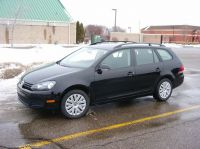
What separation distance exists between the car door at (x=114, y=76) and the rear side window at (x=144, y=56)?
0.26 metres

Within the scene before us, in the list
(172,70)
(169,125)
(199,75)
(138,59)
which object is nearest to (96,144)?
(169,125)

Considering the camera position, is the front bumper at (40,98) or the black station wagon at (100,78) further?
the black station wagon at (100,78)

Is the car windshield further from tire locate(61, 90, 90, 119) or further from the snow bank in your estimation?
the snow bank

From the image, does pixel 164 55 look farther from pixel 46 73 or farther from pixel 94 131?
pixel 94 131

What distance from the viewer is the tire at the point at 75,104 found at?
5.97m

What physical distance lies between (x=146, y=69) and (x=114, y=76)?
3.51 feet

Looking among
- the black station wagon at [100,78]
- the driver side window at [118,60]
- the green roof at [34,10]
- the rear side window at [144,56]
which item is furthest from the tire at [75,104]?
the green roof at [34,10]

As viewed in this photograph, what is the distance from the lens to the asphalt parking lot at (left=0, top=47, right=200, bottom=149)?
4.85 meters

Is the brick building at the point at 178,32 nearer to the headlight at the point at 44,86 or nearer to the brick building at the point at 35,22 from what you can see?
the brick building at the point at 35,22

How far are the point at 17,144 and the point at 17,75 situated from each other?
6225 millimetres

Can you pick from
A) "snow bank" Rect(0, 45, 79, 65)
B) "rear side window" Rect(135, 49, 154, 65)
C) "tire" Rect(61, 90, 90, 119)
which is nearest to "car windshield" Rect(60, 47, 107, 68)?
"tire" Rect(61, 90, 90, 119)

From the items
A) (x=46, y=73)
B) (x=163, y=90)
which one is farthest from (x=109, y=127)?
(x=163, y=90)

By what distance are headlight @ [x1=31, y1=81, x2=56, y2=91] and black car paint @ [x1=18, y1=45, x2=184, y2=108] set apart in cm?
6

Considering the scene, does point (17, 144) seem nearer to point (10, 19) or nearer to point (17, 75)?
point (17, 75)
